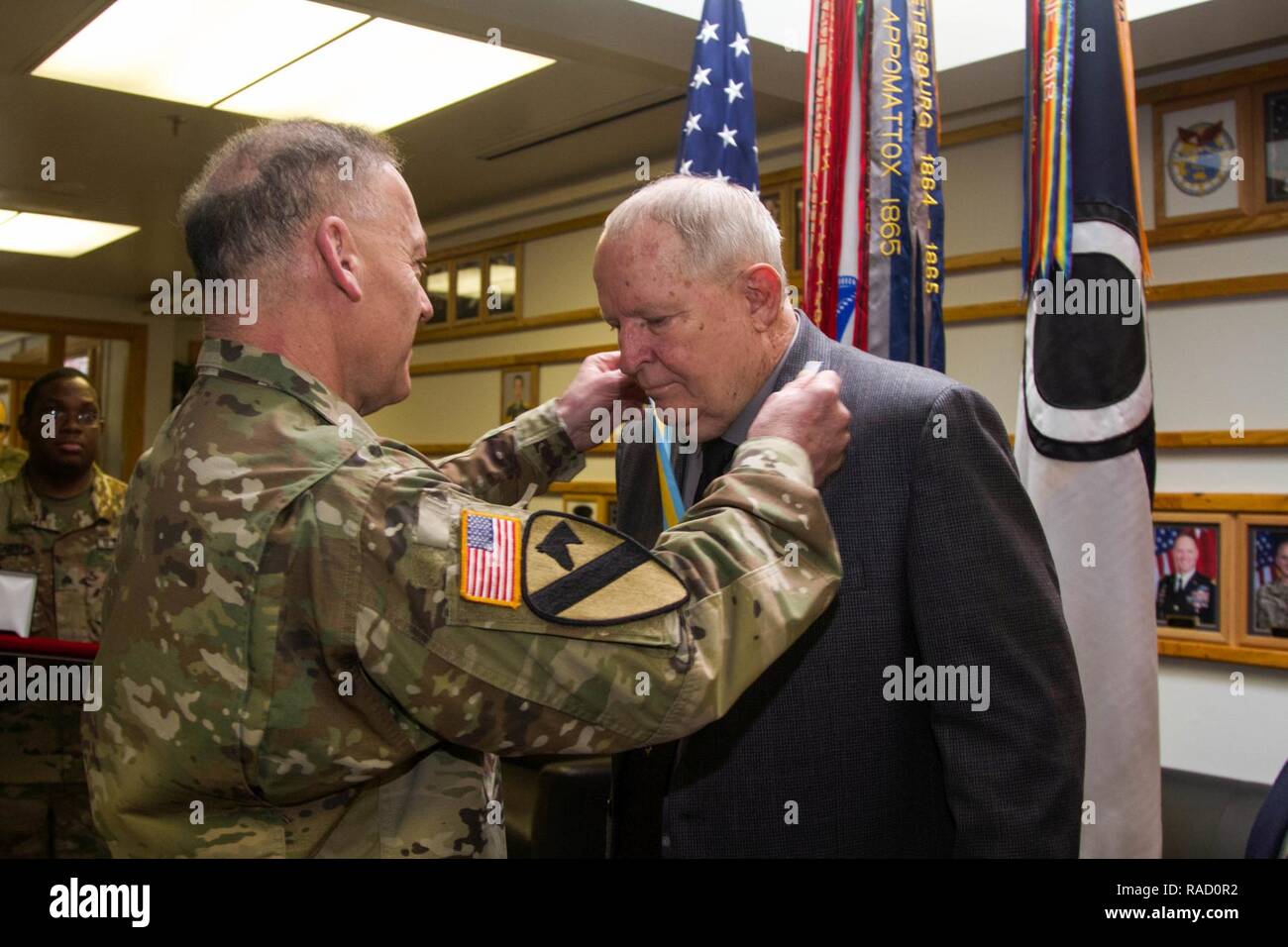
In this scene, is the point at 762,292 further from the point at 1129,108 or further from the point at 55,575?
the point at 55,575

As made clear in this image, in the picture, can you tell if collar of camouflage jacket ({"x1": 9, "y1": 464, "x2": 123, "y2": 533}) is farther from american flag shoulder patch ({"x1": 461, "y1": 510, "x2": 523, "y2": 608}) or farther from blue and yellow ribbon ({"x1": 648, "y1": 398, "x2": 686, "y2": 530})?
american flag shoulder patch ({"x1": 461, "y1": 510, "x2": 523, "y2": 608})

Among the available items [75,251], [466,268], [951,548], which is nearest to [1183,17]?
[951,548]

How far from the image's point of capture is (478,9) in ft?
13.3

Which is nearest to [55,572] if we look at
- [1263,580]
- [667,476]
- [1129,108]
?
[667,476]

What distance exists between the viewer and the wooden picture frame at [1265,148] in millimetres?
3771

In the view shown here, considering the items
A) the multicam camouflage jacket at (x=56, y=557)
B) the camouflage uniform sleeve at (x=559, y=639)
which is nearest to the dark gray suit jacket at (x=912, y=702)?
the camouflage uniform sleeve at (x=559, y=639)

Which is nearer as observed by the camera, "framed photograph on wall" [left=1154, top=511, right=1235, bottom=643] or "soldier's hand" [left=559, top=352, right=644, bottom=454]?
"soldier's hand" [left=559, top=352, right=644, bottom=454]

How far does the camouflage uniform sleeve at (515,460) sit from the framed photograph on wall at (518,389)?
16.5 ft

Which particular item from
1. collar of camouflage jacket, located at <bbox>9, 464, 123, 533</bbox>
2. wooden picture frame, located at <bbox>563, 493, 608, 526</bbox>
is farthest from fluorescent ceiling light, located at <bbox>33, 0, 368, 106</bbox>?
wooden picture frame, located at <bbox>563, 493, 608, 526</bbox>

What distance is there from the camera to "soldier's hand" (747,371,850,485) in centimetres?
141

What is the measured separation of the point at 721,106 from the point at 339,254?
6.14 ft

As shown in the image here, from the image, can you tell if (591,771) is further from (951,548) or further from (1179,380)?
(951,548)

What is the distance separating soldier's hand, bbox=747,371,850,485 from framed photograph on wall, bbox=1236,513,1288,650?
3021 mm
